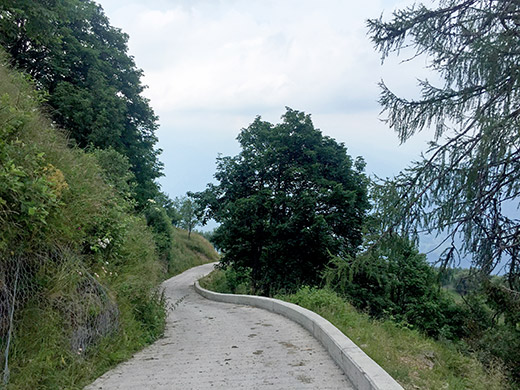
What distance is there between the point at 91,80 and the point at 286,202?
1177cm

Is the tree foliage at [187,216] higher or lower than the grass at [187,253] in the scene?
higher

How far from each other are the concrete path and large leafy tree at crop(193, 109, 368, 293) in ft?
35.2

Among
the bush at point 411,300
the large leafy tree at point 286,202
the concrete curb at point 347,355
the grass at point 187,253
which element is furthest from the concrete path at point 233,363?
the grass at point 187,253

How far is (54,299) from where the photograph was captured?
4789mm

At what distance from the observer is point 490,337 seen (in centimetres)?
1841

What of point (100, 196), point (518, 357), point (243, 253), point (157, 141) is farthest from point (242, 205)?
point (518, 357)

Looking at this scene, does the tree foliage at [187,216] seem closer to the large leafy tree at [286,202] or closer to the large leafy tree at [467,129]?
the large leafy tree at [286,202]

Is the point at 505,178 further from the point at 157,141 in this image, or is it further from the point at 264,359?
the point at 157,141

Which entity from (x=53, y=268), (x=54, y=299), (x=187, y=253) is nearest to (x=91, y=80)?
(x=53, y=268)

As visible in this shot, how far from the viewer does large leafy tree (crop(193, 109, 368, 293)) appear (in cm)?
1861

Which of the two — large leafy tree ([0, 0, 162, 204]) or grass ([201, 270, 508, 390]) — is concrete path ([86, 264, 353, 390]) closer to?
grass ([201, 270, 508, 390])

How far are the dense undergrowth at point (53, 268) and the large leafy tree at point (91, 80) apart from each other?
8949 mm

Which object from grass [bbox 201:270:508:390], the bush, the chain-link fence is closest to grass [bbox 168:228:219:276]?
the bush

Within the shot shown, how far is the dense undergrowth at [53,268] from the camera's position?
412 centimetres
